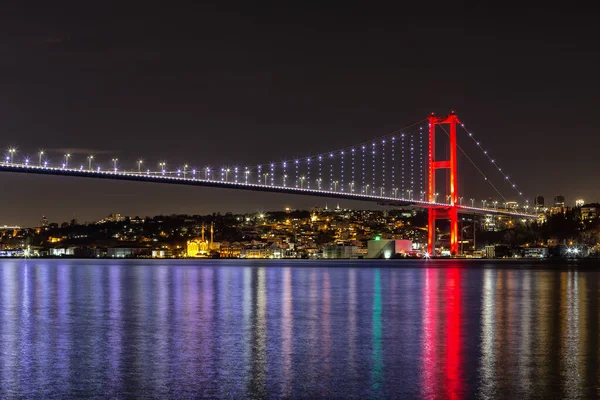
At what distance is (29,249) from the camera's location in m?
128

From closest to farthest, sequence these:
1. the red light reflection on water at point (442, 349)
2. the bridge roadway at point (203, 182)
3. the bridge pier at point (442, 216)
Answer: the red light reflection on water at point (442, 349), the bridge roadway at point (203, 182), the bridge pier at point (442, 216)

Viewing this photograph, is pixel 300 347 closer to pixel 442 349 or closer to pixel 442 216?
pixel 442 349

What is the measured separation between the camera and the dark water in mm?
9805

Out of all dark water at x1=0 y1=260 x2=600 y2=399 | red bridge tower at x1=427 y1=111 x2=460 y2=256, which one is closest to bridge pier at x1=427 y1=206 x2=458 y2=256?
red bridge tower at x1=427 y1=111 x2=460 y2=256

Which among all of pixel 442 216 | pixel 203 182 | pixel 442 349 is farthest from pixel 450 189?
pixel 442 349

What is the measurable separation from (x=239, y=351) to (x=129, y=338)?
2438mm

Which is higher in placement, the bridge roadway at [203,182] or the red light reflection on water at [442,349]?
the bridge roadway at [203,182]

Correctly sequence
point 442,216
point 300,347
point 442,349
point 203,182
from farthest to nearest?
1. point 442,216
2. point 203,182
3. point 300,347
4. point 442,349

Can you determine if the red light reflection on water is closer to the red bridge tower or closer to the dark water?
the dark water

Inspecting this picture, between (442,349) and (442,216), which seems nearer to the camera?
(442,349)

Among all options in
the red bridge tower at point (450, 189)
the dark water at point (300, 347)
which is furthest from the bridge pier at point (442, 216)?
the dark water at point (300, 347)

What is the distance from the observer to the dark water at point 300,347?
9.80 m

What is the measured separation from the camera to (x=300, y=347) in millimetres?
13055

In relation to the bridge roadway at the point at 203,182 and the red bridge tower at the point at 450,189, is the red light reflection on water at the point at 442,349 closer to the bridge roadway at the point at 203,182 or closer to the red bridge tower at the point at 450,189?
the bridge roadway at the point at 203,182
